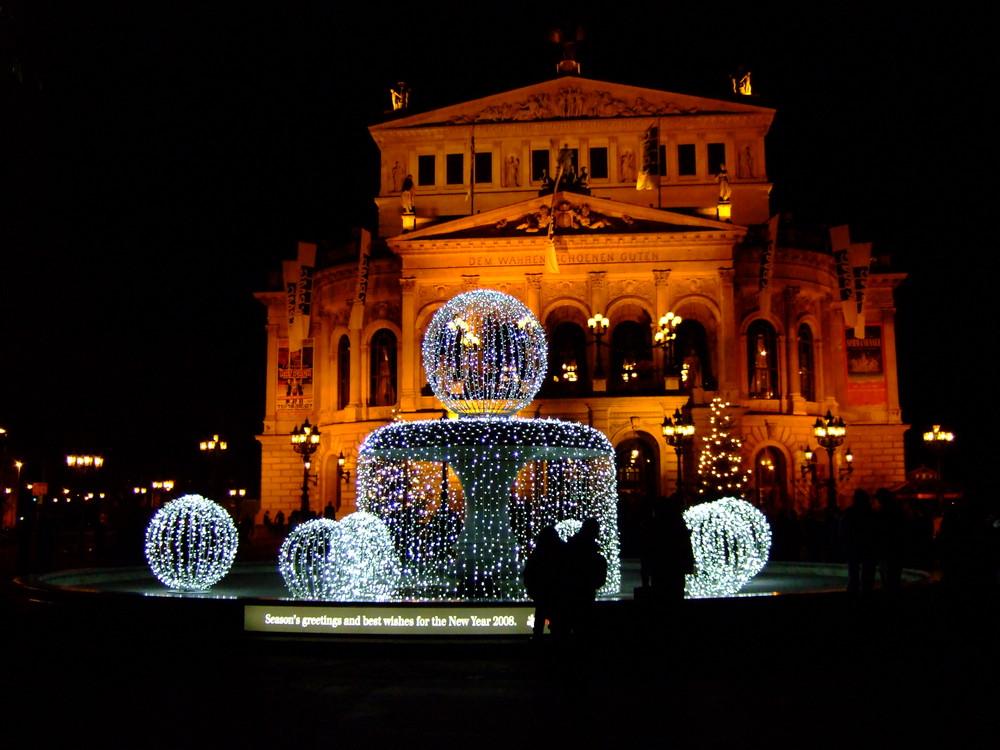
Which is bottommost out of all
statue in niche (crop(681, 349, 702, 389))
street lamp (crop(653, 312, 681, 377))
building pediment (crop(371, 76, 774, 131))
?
statue in niche (crop(681, 349, 702, 389))

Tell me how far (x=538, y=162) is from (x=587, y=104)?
3.25m

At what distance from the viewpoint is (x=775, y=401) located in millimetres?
41719

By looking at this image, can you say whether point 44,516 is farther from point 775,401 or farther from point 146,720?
point 775,401

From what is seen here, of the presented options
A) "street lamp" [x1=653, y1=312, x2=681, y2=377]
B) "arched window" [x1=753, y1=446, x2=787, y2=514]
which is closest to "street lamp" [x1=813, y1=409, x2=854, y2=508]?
"street lamp" [x1=653, y1=312, x2=681, y2=377]

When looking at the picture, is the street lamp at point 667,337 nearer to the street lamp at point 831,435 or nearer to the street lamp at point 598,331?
the street lamp at point 598,331

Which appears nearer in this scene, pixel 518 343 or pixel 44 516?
pixel 518 343

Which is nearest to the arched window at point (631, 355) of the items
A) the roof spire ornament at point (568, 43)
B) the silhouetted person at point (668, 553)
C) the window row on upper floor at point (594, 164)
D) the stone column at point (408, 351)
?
the window row on upper floor at point (594, 164)

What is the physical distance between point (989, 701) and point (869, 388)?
125 ft

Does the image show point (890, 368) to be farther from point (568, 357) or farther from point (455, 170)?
point (455, 170)

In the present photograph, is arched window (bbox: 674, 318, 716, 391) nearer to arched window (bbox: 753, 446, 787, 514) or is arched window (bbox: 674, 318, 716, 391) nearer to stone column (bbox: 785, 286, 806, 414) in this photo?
stone column (bbox: 785, 286, 806, 414)

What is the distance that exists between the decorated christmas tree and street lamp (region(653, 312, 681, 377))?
2.12 m

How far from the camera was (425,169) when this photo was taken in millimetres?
45969

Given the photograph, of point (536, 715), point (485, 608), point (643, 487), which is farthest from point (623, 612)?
point (643, 487)

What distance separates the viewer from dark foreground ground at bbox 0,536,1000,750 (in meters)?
7.30
